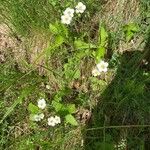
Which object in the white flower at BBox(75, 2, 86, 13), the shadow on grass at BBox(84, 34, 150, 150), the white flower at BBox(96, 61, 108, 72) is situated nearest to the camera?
the shadow on grass at BBox(84, 34, 150, 150)

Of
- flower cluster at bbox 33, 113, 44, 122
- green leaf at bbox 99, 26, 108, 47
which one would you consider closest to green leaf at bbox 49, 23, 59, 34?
green leaf at bbox 99, 26, 108, 47

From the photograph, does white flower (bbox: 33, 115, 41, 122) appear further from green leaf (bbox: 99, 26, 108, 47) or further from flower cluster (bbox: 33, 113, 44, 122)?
green leaf (bbox: 99, 26, 108, 47)

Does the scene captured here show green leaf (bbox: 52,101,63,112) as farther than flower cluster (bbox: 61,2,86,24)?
No

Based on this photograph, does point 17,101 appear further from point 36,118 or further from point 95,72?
point 95,72

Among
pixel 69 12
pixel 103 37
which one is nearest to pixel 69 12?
pixel 69 12

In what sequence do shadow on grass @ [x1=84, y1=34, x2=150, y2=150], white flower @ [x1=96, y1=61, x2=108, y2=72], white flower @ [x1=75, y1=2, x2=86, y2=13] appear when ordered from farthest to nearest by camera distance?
white flower @ [x1=75, y1=2, x2=86, y2=13]
white flower @ [x1=96, y1=61, x2=108, y2=72]
shadow on grass @ [x1=84, y1=34, x2=150, y2=150]

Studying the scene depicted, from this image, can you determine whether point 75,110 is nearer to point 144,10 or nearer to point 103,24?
point 103,24

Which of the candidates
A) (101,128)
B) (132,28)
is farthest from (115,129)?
(132,28)
